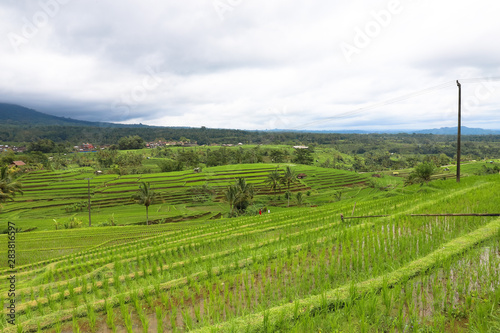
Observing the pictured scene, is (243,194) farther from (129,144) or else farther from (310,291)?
(129,144)

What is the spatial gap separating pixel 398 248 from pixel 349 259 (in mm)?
1456

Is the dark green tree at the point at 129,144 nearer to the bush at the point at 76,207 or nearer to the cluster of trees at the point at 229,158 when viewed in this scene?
the cluster of trees at the point at 229,158

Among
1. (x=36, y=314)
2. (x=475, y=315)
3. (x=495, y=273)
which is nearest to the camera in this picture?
(x=475, y=315)

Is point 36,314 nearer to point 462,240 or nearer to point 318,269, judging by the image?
point 318,269

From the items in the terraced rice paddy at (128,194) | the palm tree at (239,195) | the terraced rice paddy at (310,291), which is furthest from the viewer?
the terraced rice paddy at (128,194)

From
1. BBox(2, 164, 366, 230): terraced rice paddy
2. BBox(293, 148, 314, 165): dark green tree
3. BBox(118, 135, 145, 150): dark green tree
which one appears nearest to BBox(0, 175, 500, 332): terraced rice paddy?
BBox(2, 164, 366, 230): terraced rice paddy

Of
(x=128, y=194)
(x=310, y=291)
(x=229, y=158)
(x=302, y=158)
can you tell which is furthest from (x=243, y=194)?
(x=302, y=158)

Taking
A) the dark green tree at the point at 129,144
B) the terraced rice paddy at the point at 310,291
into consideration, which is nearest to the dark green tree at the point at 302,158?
the terraced rice paddy at the point at 310,291

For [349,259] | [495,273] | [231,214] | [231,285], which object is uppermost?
[495,273]

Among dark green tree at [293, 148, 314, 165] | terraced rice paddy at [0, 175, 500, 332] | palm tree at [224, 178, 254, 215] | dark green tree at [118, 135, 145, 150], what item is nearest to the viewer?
terraced rice paddy at [0, 175, 500, 332]

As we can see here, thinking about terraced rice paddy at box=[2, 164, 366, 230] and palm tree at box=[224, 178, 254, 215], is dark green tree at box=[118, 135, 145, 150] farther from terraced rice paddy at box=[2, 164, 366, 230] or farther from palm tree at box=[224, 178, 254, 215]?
palm tree at box=[224, 178, 254, 215]

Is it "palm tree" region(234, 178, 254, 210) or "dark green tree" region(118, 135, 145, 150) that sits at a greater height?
"dark green tree" region(118, 135, 145, 150)

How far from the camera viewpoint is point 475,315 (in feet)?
11.1

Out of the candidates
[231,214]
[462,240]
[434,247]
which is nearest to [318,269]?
[434,247]
